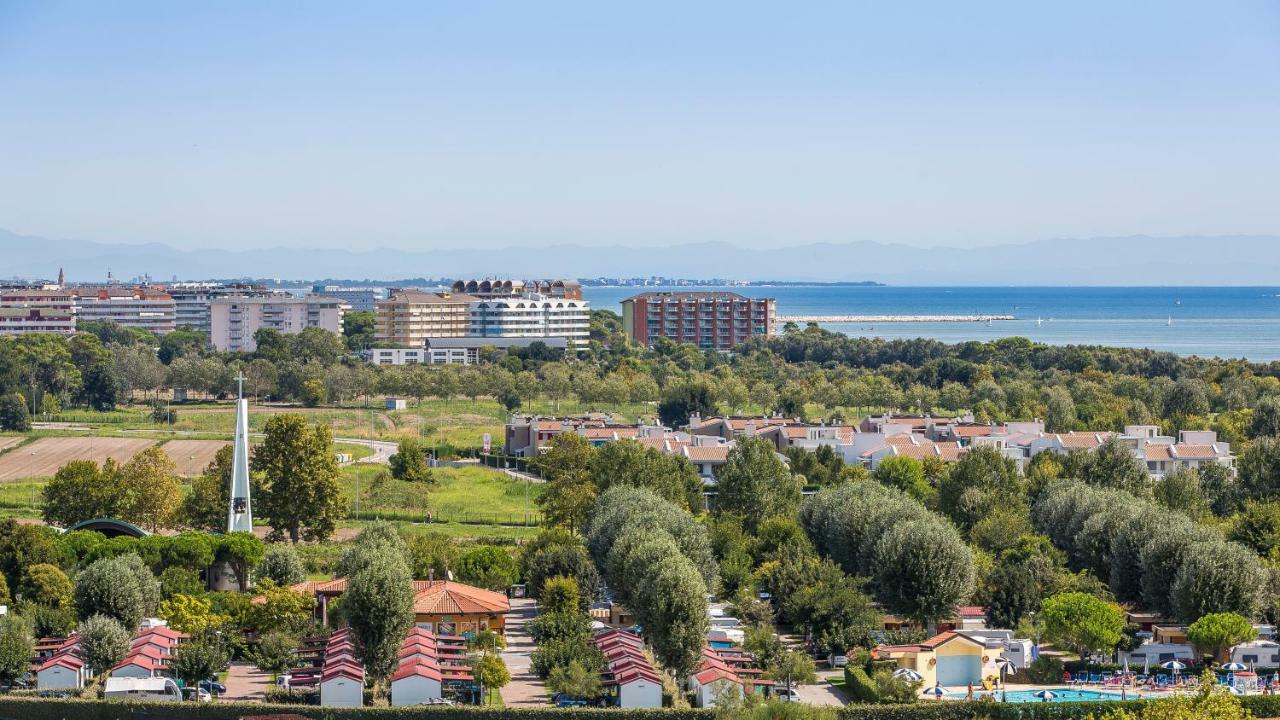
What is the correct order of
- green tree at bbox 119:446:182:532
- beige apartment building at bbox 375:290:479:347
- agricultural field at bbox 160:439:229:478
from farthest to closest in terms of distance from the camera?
beige apartment building at bbox 375:290:479:347, agricultural field at bbox 160:439:229:478, green tree at bbox 119:446:182:532

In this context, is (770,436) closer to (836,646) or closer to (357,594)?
(836,646)

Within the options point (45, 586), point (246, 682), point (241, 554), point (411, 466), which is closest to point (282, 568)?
point (241, 554)

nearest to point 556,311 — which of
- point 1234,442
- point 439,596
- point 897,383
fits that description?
point 897,383

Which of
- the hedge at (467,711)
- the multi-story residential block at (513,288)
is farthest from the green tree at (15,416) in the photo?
the multi-story residential block at (513,288)

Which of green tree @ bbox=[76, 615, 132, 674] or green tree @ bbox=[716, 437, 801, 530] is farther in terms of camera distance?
green tree @ bbox=[716, 437, 801, 530]

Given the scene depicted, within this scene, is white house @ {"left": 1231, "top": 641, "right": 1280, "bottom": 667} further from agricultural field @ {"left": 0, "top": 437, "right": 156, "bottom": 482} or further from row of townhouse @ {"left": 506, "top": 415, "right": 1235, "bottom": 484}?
agricultural field @ {"left": 0, "top": 437, "right": 156, "bottom": 482}

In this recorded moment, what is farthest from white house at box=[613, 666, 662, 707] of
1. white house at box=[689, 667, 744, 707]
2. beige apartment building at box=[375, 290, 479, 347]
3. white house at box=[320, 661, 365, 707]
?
beige apartment building at box=[375, 290, 479, 347]

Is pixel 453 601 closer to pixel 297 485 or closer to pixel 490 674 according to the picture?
pixel 490 674
